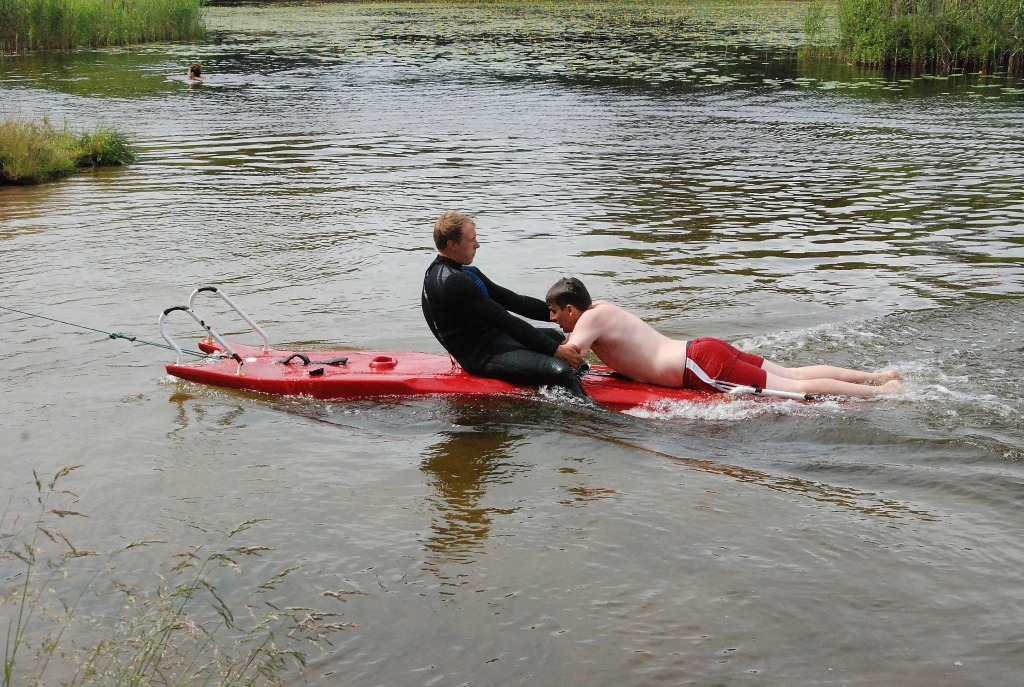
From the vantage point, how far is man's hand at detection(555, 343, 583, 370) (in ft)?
23.1

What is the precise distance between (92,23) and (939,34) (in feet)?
89.8

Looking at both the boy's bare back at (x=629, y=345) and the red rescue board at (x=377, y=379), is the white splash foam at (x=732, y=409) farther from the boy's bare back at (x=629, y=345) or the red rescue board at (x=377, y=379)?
the boy's bare back at (x=629, y=345)

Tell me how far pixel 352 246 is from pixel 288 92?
52.2 feet

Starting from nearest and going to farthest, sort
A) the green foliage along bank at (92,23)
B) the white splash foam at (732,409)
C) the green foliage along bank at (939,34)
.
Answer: the white splash foam at (732,409) → the green foliage along bank at (939,34) → the green foliage along bank at (92,23)

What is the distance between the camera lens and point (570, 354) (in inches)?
279

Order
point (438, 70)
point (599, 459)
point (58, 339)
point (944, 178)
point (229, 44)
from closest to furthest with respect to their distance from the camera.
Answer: point (599, 459)
point (58, 339)
point (944, 178)
point (438, 70)
point (229, 44)

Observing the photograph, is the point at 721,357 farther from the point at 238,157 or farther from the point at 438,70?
the point at 438,70

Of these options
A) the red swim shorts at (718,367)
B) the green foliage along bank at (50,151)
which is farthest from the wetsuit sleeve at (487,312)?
the green foliage along bank at (50,151)

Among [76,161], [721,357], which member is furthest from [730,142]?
[721,357]

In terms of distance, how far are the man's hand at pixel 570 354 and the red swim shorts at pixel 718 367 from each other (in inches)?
29.5

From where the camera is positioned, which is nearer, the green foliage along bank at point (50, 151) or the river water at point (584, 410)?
the river water at point (584, 410)

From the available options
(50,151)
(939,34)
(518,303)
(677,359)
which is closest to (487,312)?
(518,303)

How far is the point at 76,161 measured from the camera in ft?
57.5

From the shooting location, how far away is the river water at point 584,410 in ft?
14.8
